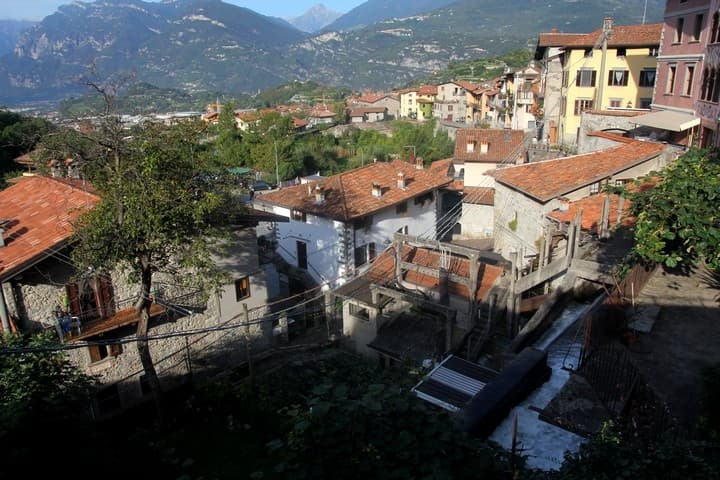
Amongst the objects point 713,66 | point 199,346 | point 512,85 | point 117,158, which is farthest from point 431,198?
point 512,85

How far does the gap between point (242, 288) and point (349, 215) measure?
28.6ft

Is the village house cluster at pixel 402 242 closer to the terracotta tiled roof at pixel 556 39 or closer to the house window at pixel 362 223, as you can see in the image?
the house window at pixel 362 223

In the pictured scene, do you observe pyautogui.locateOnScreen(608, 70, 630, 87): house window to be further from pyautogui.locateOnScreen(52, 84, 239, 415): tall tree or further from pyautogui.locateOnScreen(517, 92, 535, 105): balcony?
pyautogui.locateOnScreen(52, 84, 239, 415): tall tree

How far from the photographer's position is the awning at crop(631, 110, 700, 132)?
2475 centimetres

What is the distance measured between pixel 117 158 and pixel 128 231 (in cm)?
206

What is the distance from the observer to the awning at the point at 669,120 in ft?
81.2

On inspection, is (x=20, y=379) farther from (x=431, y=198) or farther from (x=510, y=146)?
(x=510, y=146)

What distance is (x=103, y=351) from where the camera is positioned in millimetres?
16922

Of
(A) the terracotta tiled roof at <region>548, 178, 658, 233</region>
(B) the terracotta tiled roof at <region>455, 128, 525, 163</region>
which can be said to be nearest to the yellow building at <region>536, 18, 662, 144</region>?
(B) the terracotta tiled roof at <region>455, 128, 525, 163</region>

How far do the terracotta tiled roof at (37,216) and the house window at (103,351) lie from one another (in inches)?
147

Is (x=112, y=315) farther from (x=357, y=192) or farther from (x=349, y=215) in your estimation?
(x=357, y=192)

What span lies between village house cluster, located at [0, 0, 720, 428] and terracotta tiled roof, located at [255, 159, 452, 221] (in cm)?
13

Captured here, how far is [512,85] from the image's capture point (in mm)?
67125

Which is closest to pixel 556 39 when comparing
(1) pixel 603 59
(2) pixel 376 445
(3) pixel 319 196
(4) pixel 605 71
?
(1) pixel 603 59
